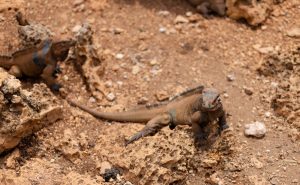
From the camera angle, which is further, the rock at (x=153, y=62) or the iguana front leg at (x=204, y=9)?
the iguana front leg at (x=204, y=9)

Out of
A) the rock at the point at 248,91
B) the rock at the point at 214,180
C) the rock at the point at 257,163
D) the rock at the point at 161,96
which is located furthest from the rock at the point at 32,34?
the rock at the point at 257,163

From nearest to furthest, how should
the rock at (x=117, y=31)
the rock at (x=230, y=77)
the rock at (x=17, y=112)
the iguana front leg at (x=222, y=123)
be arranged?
1. the rock at (x=17, y=112)
2. the iguana front leg at (x=222, y=123)
3. the rock at (x=230, y=77)
4. the rock at (x=117, y=31)

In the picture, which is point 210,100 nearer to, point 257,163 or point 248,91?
point 257,163

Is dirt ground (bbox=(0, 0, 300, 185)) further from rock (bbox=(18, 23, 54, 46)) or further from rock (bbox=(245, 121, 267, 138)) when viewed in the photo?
rock (bbox=(18, 23, 54, 46))

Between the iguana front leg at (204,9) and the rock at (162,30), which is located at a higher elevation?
the iguana front leg at (204,9)

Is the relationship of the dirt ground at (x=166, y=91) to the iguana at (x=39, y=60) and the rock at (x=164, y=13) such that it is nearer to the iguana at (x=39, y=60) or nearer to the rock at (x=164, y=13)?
the rock at (x=164, y=13)

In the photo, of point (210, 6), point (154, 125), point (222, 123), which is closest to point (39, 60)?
point (154, 125)
